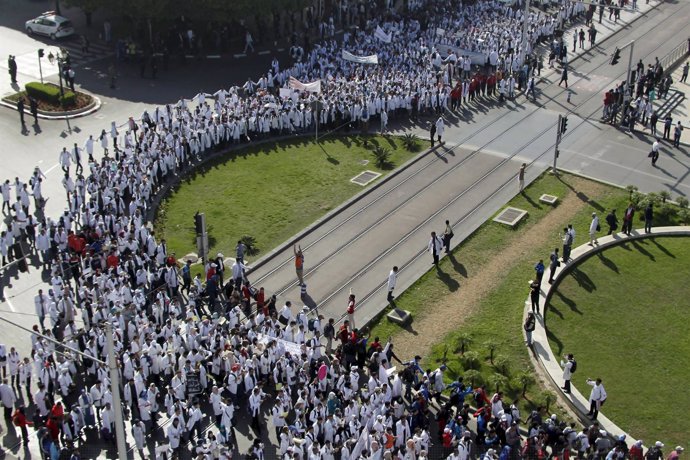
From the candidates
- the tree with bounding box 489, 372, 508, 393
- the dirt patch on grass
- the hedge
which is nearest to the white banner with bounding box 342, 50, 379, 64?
the dirt patch on grass

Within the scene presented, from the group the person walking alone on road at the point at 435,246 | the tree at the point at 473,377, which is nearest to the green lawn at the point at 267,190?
the person walking alone on road at the point at 435,246

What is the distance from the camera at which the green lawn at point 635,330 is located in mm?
28500

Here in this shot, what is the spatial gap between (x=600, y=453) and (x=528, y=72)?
34.0m

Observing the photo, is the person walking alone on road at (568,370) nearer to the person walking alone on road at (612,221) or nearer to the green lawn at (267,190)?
the person walking alone on road at (612,221)

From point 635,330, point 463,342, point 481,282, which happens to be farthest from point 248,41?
point 635,330

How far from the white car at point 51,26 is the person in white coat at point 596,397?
43999 mm

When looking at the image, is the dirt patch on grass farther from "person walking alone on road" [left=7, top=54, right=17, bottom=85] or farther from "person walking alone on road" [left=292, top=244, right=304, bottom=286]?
"person walking alone on road" [left=7, top=54, right=17, bottom=85]

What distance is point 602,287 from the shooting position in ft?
115

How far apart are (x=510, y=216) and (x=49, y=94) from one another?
26278 millimetres

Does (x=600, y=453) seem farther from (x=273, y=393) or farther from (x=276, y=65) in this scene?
(x=276, y=65)

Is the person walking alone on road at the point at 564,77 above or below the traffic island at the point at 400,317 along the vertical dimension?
above

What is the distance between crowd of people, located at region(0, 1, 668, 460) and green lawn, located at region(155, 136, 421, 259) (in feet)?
4.75

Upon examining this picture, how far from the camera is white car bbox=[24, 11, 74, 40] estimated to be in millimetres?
58531

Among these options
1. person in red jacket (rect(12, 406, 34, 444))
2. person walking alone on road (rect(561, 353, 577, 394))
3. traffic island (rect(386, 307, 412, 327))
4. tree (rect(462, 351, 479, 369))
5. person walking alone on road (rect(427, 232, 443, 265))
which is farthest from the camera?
person walking alone on road (rect(427, 232, 443, 265))
